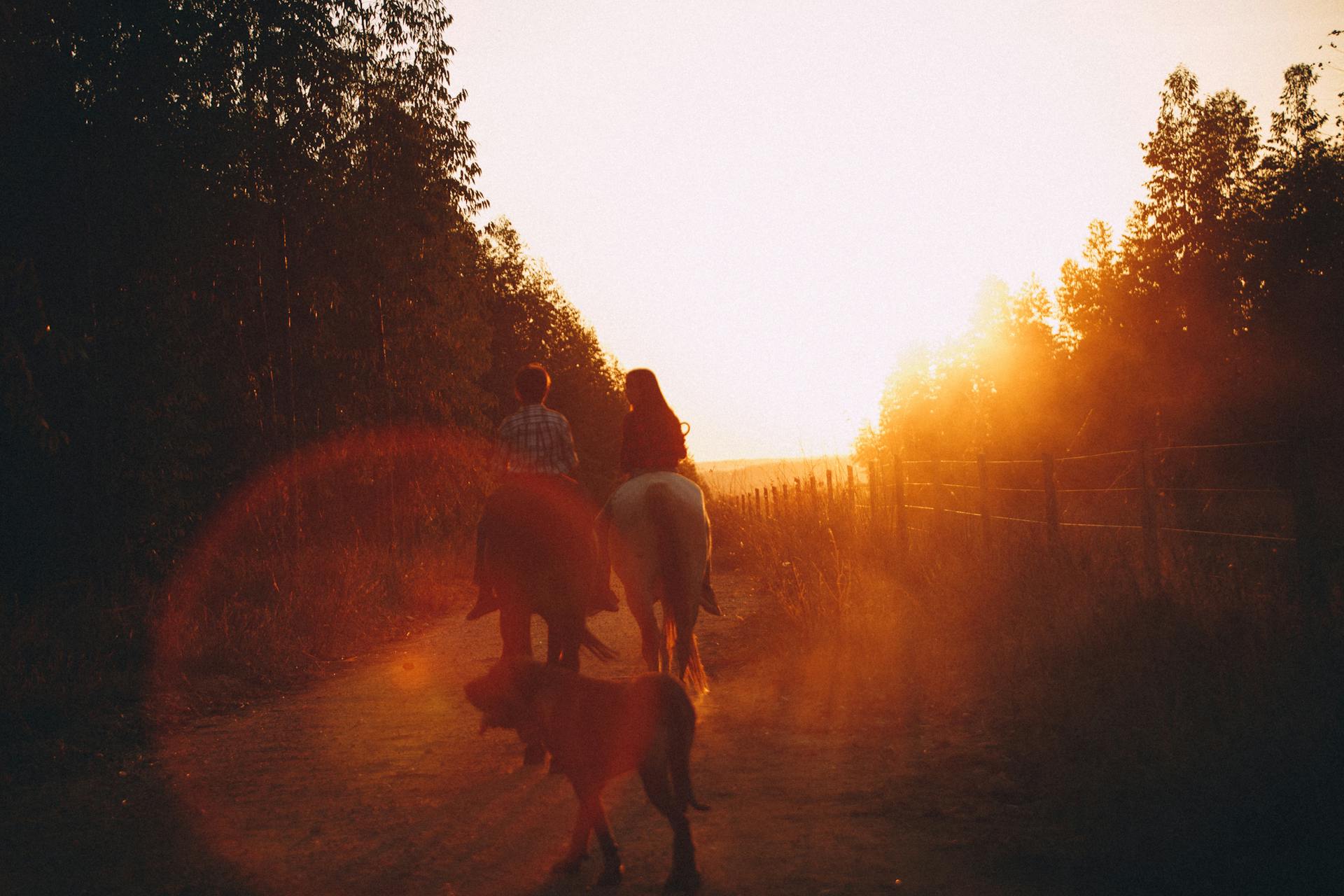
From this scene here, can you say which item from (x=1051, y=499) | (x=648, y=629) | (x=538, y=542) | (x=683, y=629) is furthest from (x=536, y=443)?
(x=1051, y=499)

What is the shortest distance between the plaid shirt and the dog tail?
2.12m

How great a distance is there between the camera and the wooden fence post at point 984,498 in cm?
1094

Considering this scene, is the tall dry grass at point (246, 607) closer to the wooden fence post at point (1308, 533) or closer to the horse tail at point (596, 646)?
the horse tail at point (596, 646)

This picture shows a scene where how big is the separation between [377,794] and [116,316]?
755 cm

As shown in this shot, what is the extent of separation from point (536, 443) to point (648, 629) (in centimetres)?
139

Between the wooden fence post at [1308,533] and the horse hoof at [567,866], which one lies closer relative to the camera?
the horse hoof at [567,866]

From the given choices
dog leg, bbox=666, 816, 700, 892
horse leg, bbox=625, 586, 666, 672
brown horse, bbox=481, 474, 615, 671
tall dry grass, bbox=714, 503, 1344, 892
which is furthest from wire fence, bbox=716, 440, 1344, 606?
dog leg, bbox=666, 816, 700, 892

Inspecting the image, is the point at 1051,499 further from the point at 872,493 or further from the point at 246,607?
the point at 246,607

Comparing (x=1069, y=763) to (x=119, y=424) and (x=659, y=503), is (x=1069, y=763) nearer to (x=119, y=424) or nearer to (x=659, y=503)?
(x=659, y=503)

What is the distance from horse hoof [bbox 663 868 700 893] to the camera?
3385 mm

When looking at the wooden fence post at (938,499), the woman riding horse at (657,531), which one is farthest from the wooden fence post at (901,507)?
the woman riding horse at (657,531)

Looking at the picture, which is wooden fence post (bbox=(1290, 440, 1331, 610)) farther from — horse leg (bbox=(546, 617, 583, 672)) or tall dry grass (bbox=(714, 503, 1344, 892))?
horse leg (bbox=(546, 617, 583, 672))

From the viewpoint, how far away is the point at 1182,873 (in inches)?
131

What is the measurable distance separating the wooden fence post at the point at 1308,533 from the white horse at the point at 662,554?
12.4ft
